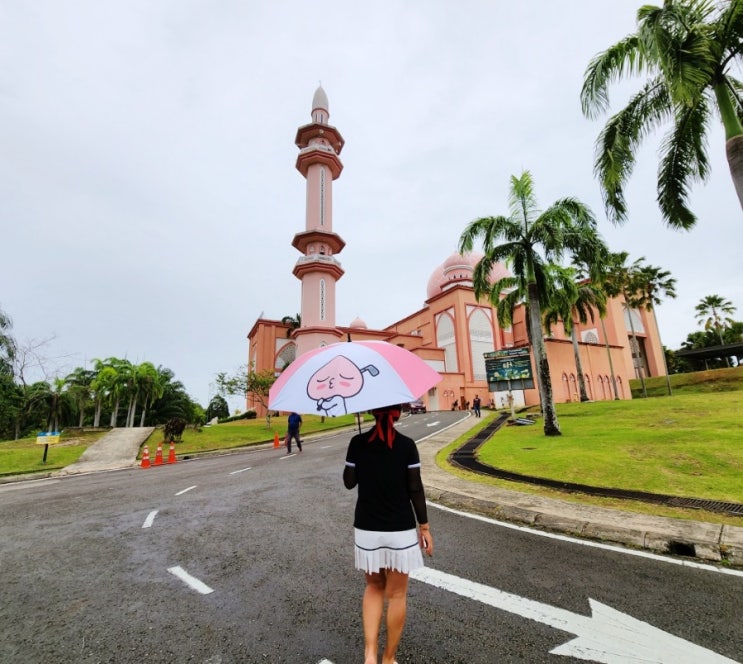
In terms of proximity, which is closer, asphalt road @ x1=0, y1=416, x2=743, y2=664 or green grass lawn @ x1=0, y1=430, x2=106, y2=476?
asphalt road @ x1=0, y1=416, x2=743, y2=664

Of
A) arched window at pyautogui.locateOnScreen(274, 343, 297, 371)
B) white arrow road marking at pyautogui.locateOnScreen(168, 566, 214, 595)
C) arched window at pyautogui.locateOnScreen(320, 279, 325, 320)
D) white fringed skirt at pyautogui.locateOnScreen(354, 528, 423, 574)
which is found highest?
arched window at pyautogui.locateOnScreen(320, 279, 325, 320)

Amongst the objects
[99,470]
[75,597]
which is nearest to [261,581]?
[75,597]

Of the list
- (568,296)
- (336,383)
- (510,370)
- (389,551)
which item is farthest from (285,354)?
(389,551)

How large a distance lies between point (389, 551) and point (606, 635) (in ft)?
5.84

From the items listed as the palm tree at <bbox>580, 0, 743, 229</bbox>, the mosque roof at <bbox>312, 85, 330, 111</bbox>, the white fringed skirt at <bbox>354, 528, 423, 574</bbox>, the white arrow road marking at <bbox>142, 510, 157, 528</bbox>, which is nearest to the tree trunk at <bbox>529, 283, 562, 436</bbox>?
the palm tree at <bbox>580, 0, 743, 229</bbox>

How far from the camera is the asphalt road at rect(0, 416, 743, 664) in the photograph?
271 centimetres

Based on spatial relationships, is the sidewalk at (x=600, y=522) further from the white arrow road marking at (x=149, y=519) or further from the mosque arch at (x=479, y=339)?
the mosque arch at (x=479, y=339)

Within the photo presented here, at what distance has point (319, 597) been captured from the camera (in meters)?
3.45

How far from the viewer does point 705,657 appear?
250 centimetres

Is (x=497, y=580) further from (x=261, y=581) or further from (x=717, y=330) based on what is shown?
(x=717, y=330)

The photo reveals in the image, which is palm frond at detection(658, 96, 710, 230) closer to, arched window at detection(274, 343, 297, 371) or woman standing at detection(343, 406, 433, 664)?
woman standing at detection(343, 406, 433, 664)

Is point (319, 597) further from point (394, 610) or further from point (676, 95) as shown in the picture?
point (676, 95)

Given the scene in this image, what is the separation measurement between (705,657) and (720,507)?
402cm

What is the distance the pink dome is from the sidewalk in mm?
45408
